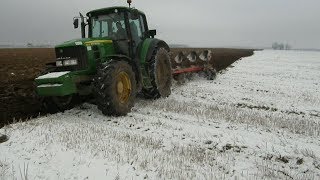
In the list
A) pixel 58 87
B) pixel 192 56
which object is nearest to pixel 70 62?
pixel 58 87

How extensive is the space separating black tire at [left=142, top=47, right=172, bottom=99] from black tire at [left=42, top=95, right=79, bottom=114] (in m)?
2.32

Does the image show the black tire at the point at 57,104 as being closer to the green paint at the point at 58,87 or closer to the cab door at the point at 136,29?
the green paint at the point at 58,87

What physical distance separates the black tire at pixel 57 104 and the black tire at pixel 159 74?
232 cm

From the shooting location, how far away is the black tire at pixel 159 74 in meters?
10.2

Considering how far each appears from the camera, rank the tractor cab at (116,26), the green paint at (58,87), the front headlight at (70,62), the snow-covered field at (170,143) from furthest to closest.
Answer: the tractor cab at (116,26), the front headlight at (70,62), the green paint at (58,87), the snow-covered field at (170,143)

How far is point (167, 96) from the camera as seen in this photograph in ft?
36.7

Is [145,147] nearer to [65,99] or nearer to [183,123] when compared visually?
[183,123]

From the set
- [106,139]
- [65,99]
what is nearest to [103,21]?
[65,99]

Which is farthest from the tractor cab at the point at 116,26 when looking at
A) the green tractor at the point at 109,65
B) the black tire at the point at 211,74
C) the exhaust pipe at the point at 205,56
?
the black tire at the point at 211,74

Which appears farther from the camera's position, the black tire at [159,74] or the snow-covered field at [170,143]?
the black tire at [159,74]

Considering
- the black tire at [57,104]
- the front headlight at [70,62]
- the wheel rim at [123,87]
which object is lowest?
the black tire at [57,104]

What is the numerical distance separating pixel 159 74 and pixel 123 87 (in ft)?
7.01

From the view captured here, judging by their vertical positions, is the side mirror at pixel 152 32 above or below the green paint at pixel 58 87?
above

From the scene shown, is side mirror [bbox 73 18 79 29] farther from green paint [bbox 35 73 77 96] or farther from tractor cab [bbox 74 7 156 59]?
green paint [bbox 35 73 77 96]
